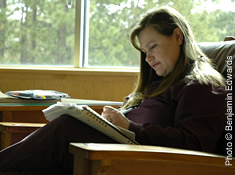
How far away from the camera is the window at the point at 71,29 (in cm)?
294

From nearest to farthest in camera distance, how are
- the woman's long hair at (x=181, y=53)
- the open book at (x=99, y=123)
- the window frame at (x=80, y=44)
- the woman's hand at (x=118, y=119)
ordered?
the open book at (x=99, y=123), the woman's hand at (x=118, y=119), the woman's long hair at (x=181, y=53), the window frame at (x=80, y=44)

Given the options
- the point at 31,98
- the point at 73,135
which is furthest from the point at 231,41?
the point at 31,98

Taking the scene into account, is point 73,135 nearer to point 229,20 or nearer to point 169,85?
point 169,85

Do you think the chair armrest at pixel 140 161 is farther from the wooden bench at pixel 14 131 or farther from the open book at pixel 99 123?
the wooden bench at pixel 14 131

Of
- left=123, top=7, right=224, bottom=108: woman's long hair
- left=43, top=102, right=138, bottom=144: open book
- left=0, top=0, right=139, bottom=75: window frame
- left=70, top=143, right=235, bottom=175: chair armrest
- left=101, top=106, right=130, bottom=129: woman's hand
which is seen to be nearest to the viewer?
left=70, top=143, right=235, bottom=175: chair armrest

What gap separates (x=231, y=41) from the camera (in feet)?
5.75

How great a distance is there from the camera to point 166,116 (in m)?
1.56

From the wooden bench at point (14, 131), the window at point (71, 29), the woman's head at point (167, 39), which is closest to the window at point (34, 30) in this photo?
the window at point (71, 29)

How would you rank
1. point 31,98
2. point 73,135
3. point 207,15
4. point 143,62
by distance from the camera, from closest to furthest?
point 73,135, point 143,62, point 31,98, point 207,15

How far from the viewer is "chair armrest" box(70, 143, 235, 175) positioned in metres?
1.12

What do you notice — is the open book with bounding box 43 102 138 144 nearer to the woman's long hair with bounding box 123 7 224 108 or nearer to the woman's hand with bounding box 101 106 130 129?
the woman's hand with bounding box 101 106 130 129

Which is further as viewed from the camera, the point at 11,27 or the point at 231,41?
the point at 11,27

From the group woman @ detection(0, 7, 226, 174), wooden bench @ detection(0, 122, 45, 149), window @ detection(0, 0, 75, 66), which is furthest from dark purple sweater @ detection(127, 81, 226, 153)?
window @ detection(0, 0, 75, 66)

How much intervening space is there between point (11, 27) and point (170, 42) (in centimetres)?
160
